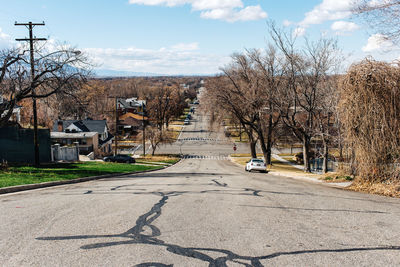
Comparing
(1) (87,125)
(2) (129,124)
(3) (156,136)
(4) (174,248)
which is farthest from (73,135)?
(4) (174,248)

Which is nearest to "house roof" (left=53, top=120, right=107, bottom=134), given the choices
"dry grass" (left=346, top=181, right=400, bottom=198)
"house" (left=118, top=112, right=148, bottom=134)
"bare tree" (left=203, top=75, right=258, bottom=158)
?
"bare tree" (left=203, top=75, right=258, bottom=158)

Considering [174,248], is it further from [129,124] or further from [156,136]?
[129,124]

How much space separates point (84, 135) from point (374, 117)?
43.6 metres

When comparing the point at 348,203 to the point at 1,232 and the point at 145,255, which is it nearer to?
the point at 145,255

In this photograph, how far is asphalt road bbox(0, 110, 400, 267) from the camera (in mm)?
5621

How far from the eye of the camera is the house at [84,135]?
1988 inches

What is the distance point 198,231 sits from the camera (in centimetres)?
712

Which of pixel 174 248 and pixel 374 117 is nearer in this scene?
pixel 174 248

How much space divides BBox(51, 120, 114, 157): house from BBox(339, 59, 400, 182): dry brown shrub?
40.2m

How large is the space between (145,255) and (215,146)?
7317cm

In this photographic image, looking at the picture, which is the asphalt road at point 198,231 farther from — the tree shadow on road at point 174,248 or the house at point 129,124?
the house at point 129,124

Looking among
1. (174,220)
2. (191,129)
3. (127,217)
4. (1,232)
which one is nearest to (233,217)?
(174,220)

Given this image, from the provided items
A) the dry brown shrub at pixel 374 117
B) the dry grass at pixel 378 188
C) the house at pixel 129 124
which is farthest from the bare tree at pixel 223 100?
the house at pixel 129 124

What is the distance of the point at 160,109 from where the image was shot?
82375mm
